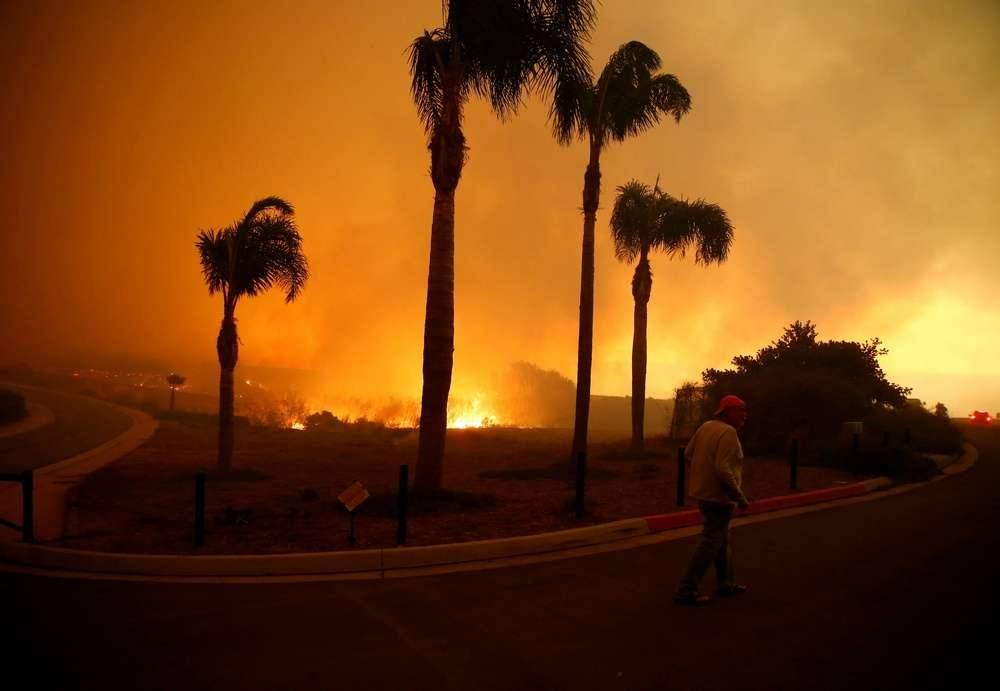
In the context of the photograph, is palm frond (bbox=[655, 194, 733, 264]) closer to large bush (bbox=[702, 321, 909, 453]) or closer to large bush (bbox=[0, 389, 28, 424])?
large bush (bbox=[702, 321, 909, 453])

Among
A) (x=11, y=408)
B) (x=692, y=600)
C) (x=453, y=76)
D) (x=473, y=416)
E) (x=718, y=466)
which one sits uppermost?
(x=453, y=76)

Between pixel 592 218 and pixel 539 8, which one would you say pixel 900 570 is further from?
pixel 592 218

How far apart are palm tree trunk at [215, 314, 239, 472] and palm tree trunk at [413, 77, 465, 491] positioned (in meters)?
6.35

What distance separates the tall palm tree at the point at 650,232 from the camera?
1988 cm

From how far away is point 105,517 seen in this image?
926 cm

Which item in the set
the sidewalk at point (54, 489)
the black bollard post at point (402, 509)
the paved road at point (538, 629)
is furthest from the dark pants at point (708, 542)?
the sidewalk at point (54, 489)

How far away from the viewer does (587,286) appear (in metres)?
16.1

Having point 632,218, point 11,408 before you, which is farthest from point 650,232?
point 11,408

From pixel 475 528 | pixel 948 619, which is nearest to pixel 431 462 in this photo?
pixel 475 528

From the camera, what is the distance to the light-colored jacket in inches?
207

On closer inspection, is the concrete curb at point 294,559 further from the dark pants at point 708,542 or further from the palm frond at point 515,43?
the palm frond at point 515,43

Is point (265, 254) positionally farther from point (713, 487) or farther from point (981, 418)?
point (981, 418)

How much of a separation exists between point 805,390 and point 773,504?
10.5 m

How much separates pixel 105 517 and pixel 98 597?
4091 millimetres
